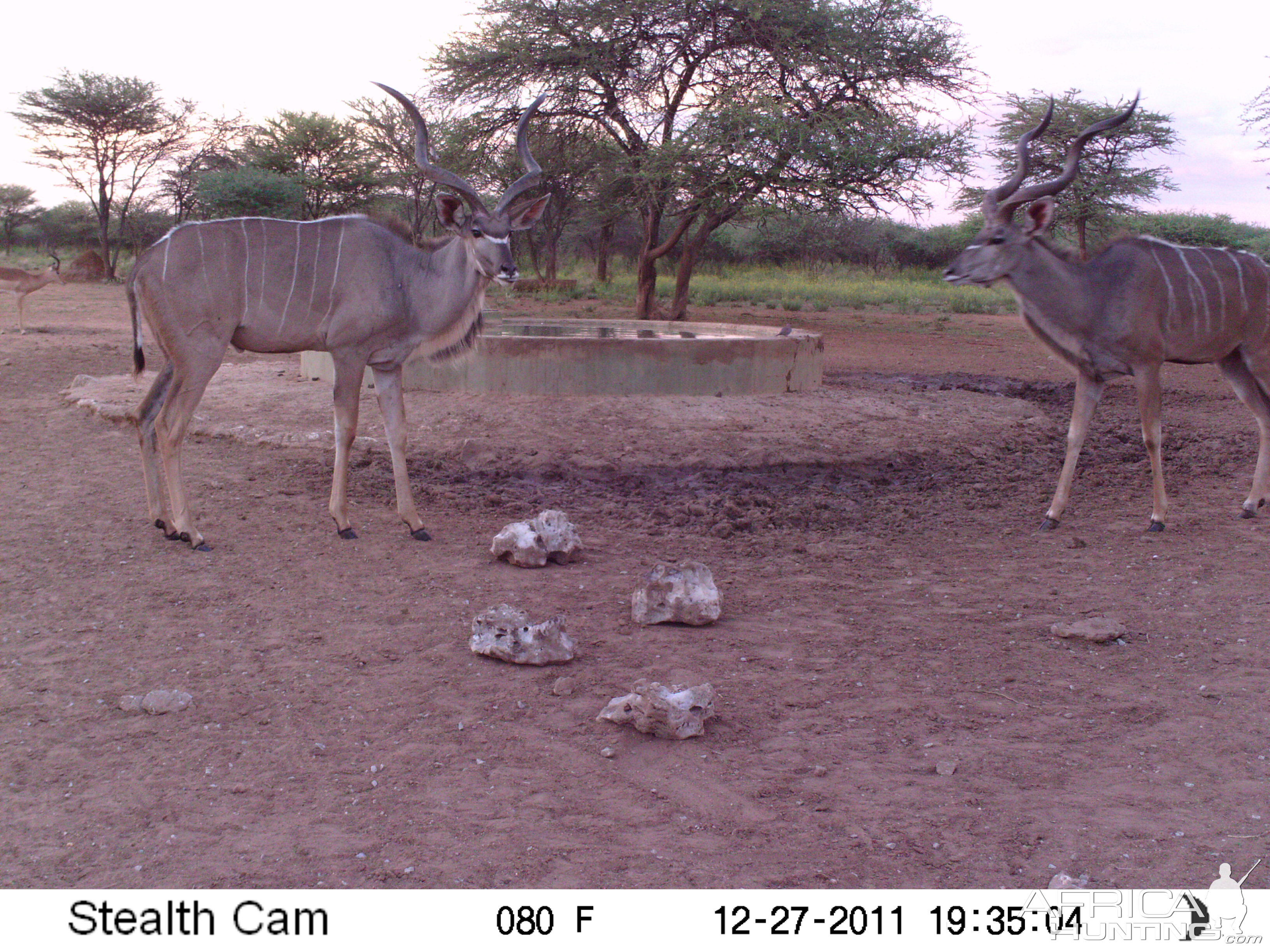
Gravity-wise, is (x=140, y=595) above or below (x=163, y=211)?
below

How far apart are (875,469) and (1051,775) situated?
4.67 metres

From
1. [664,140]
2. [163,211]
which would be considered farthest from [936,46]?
[163,211]

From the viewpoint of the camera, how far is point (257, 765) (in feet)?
10.6

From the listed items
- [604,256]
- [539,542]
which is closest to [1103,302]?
[539,542]

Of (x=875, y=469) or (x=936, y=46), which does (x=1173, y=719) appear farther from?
(x=936, y=46)

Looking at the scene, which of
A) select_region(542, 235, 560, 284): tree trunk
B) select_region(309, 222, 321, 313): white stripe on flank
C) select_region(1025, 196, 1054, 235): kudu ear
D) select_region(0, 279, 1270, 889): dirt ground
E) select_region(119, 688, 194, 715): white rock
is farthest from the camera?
select_region(542, 235, 560, 284): tree trunk

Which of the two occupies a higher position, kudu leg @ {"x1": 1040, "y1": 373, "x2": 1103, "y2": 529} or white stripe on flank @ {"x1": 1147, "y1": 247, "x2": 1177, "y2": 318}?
white stripe on flank @ {"x1": 1147, "y1": 247, "x2": 1177, "y2": 318}

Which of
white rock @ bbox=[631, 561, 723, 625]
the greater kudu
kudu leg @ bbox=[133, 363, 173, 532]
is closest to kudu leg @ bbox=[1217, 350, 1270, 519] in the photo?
white rock @ bbox=[631, 561, 723, 625]

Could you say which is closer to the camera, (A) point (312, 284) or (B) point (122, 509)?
(A) point (312, 284)

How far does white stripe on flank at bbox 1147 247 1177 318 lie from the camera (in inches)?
251

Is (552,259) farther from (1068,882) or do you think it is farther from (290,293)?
(1068,882)

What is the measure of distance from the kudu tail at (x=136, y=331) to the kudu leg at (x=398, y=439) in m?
1.19

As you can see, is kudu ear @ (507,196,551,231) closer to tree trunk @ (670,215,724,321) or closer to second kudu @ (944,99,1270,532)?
second kudu @ (944,99,1270,532)

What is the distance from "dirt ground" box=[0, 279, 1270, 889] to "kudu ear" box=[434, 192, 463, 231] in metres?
1.66
